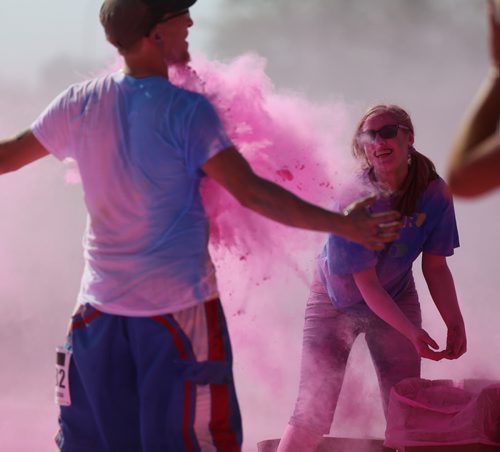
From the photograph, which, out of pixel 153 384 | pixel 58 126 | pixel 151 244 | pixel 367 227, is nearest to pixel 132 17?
pixel 58 126

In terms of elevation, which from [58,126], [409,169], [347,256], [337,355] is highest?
[409,169]

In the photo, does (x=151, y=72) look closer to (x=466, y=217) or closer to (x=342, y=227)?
(x=342, y=227)

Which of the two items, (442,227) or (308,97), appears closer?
(442,227)

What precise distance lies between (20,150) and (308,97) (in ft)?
9.42

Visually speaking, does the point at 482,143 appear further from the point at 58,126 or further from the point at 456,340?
the point at 456,340

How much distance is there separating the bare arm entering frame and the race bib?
1558 mm

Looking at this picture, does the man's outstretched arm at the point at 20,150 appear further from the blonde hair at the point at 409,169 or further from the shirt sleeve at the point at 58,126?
the blonde hair at the point at 409,169

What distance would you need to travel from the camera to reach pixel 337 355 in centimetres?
502

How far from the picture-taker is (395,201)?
4.83m

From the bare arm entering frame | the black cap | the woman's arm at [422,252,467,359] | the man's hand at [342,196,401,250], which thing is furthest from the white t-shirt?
the woman's arm at [422,252,467,359]

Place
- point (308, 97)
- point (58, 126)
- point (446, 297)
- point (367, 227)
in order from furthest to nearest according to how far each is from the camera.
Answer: point (308, 97)
point (446, 297)
point (58, 126)
point (367, 227)

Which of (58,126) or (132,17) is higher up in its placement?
(132,17)

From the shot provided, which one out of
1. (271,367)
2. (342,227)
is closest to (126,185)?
(342,227)

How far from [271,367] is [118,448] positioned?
2.16 metres
